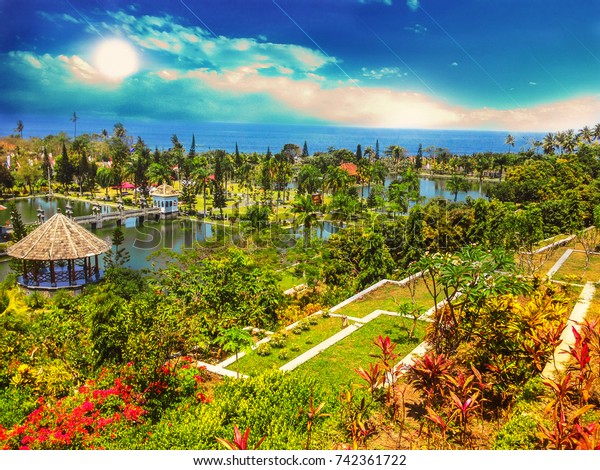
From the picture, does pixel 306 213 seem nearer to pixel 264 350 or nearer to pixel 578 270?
pixel 578 270

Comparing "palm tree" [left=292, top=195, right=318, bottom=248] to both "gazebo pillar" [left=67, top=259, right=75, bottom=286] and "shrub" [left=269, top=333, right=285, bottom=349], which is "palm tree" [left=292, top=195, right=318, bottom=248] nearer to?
"gazebo pillar" [left=67, top=259, right=75, bottom=286]

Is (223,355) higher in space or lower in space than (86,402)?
lower

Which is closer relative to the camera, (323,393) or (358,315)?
(323,393)

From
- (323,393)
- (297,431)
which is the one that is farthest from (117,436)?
(323,393)

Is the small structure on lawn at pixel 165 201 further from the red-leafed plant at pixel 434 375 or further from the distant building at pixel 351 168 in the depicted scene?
the red-leafed plant at pixel 434 375

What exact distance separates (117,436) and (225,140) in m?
110

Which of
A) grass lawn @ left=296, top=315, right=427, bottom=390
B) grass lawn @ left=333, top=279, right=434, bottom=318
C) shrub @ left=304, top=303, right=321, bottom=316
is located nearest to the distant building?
grass lawn @ left=333, top=279, right=434, bottom=318

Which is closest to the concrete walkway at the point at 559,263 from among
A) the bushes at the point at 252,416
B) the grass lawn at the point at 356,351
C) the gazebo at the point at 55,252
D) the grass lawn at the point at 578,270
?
the grass lawn at the point at 578,270

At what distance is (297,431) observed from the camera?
15.0ft

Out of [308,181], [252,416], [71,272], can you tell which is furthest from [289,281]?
[308,181]

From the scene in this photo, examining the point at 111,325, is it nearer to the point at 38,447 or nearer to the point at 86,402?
the point at 86,402

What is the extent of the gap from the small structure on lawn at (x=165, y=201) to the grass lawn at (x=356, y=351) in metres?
29.4

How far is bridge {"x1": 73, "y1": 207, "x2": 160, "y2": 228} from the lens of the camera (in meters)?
31.5

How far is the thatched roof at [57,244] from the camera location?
50.4 ft
